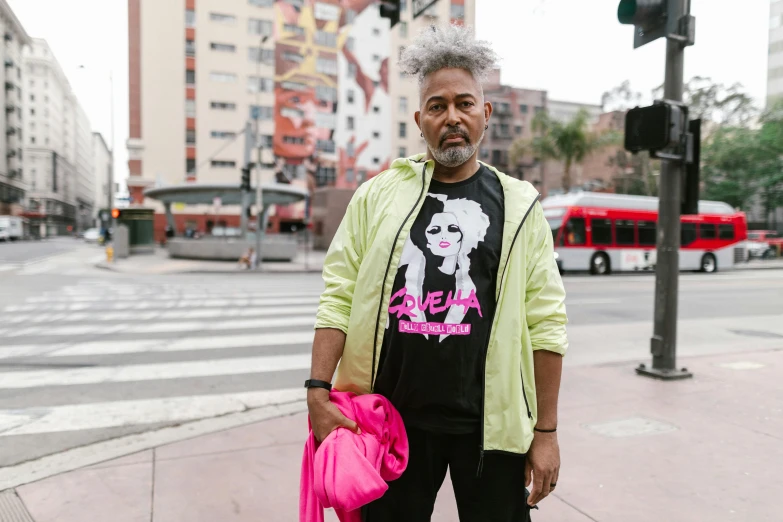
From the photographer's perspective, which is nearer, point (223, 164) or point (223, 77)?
point (223, 77)

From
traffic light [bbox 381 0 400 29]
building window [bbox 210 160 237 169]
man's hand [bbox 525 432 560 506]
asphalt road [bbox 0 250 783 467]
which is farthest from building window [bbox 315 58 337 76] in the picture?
man's hand [bbox 525 432 560 506]

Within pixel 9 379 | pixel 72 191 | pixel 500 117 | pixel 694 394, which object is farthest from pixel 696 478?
pixel 72 191

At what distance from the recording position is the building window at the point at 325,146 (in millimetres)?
55844

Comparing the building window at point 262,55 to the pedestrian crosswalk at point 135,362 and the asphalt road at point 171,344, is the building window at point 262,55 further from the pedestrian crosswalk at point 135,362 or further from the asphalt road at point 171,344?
the pedestrian crosswalk at point 135,362

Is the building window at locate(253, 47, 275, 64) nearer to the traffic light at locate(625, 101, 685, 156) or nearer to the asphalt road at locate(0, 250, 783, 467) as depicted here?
the asphalt road at locate(0, 250, 783, 467)

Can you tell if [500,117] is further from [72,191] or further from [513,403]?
[72,191]

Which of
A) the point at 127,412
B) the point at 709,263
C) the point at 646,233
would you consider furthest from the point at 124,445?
the point at 709,263

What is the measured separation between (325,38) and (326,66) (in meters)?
2.67

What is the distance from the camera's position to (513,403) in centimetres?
175

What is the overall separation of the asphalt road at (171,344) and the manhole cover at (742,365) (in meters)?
1.10

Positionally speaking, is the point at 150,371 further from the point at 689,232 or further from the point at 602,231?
the point at 689,232

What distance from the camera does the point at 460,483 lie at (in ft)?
6.04

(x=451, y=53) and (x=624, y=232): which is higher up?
(x=451, y=53)

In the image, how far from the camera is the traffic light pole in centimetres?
568
